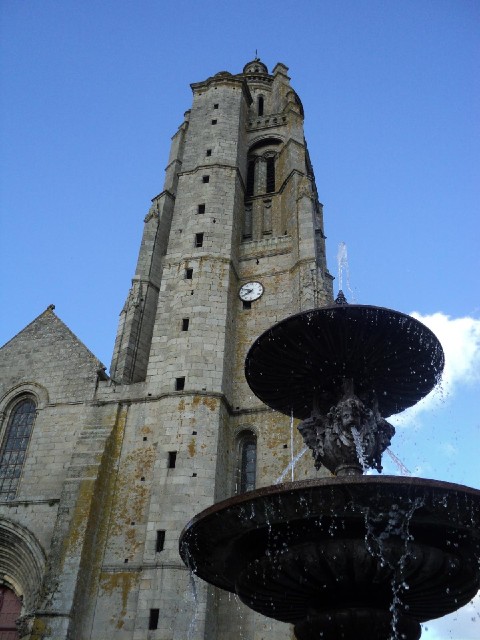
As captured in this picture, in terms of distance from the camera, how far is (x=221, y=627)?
13.4 metres

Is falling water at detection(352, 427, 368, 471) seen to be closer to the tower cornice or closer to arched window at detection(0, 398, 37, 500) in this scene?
arched window at detection(0, 398, 37, 500)

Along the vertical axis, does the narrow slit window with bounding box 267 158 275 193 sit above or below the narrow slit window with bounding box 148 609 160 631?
above

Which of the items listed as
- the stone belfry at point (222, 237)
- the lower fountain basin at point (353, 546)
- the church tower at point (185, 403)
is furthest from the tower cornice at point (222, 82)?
the lower fountain basin at point (353, 546)

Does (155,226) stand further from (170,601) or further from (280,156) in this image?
(170,601)

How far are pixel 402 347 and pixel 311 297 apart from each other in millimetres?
9116

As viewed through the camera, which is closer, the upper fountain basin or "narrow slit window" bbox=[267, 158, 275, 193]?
the upper fountain basin

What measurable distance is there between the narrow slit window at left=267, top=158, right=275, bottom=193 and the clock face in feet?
18.2

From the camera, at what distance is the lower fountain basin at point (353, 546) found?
593cm

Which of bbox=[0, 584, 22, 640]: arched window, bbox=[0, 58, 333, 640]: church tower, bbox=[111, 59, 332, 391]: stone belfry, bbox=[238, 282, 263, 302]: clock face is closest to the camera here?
bbox=[0, 58, 333, 640]: church tower

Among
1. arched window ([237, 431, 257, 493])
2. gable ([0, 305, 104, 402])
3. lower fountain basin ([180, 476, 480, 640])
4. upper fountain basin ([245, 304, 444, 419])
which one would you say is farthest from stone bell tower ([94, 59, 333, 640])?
lower fountain basin ([180, 476, 480, 640])

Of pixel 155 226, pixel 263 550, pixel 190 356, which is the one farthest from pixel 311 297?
pixel 263 550

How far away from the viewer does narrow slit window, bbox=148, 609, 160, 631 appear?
41.3ft

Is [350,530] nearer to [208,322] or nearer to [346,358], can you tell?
[346,358]

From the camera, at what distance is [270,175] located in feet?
79.2
